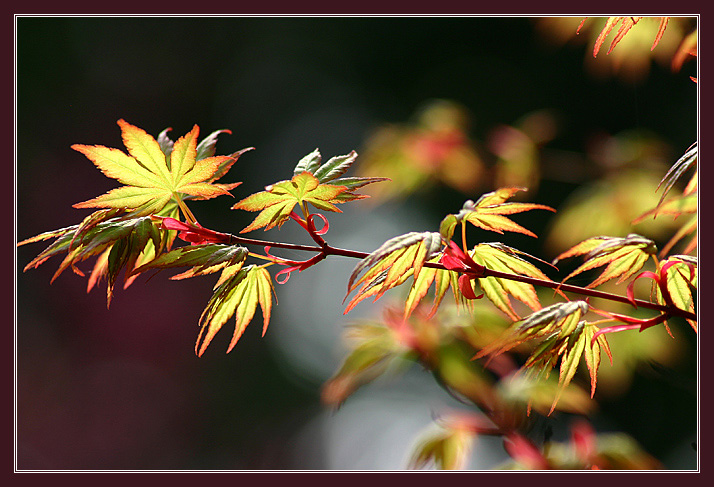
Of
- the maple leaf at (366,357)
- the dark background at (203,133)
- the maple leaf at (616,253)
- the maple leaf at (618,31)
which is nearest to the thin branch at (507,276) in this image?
the maple leaf at (616,253)

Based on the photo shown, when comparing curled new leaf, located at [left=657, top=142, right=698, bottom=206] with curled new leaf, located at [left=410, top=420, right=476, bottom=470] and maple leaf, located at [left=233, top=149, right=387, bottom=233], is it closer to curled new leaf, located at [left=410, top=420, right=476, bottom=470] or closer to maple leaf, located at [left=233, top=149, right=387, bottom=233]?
maple leaf, located at [left=233, top=149, right=387, bottom=233]

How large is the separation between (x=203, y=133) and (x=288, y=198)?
90.3 inches

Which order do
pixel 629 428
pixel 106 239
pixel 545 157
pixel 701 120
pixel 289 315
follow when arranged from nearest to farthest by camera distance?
pixel 106 239
pixel 701 120
pixel 545 157
pixel 629 428
pixel 289 315

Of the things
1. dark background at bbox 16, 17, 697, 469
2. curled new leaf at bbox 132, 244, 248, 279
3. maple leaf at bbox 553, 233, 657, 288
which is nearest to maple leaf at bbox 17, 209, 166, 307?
curled new leaf at bbox 132, 244, 248, 279

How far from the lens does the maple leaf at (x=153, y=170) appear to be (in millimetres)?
364

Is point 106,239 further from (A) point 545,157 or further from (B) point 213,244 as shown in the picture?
(A) point 545,157

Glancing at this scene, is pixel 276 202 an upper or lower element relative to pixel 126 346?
upper

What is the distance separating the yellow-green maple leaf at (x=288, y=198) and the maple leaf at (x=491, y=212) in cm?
8

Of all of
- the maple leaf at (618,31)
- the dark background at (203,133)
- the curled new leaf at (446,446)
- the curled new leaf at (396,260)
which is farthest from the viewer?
the dark background at (203,133)

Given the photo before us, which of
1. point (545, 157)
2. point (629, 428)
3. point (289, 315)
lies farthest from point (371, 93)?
point (629, 428)

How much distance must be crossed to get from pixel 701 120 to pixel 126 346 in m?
2.24

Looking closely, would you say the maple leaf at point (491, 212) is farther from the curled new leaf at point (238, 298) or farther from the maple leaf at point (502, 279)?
the curled new leaf at point (238, 298)

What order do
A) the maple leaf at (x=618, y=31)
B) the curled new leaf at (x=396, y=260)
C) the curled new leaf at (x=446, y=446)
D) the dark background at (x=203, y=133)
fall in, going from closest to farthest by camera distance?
the curled new leaf at (x=396, y=260) → the maple leaf at (x=618, y=31) → the curled new leaf at (x=446, y=446) → the dark background at (x=203, y=133)

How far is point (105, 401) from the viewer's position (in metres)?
2.48
